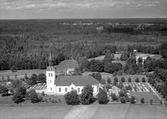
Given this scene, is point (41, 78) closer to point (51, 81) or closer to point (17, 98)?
point (51, 81)

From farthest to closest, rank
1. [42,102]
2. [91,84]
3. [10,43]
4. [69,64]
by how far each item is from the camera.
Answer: [10,43]
[69,64]
[91,84]
[42,102]

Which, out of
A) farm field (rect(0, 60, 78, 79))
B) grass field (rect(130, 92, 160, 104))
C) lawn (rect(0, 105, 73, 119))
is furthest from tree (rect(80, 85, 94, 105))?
farm field (rect(0, 60, 78, 79))

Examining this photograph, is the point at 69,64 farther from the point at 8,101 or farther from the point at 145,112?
the point at 145,112

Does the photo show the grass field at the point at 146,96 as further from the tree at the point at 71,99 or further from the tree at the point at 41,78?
the tree at the point at 41,78

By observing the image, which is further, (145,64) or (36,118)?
(145,64)

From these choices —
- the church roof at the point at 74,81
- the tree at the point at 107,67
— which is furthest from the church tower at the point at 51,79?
the tree at the point at 107,67

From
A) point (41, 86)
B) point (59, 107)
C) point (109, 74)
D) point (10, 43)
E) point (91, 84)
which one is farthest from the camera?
point (10, 43)

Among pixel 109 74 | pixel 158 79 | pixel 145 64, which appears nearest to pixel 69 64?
pixel 109 74
